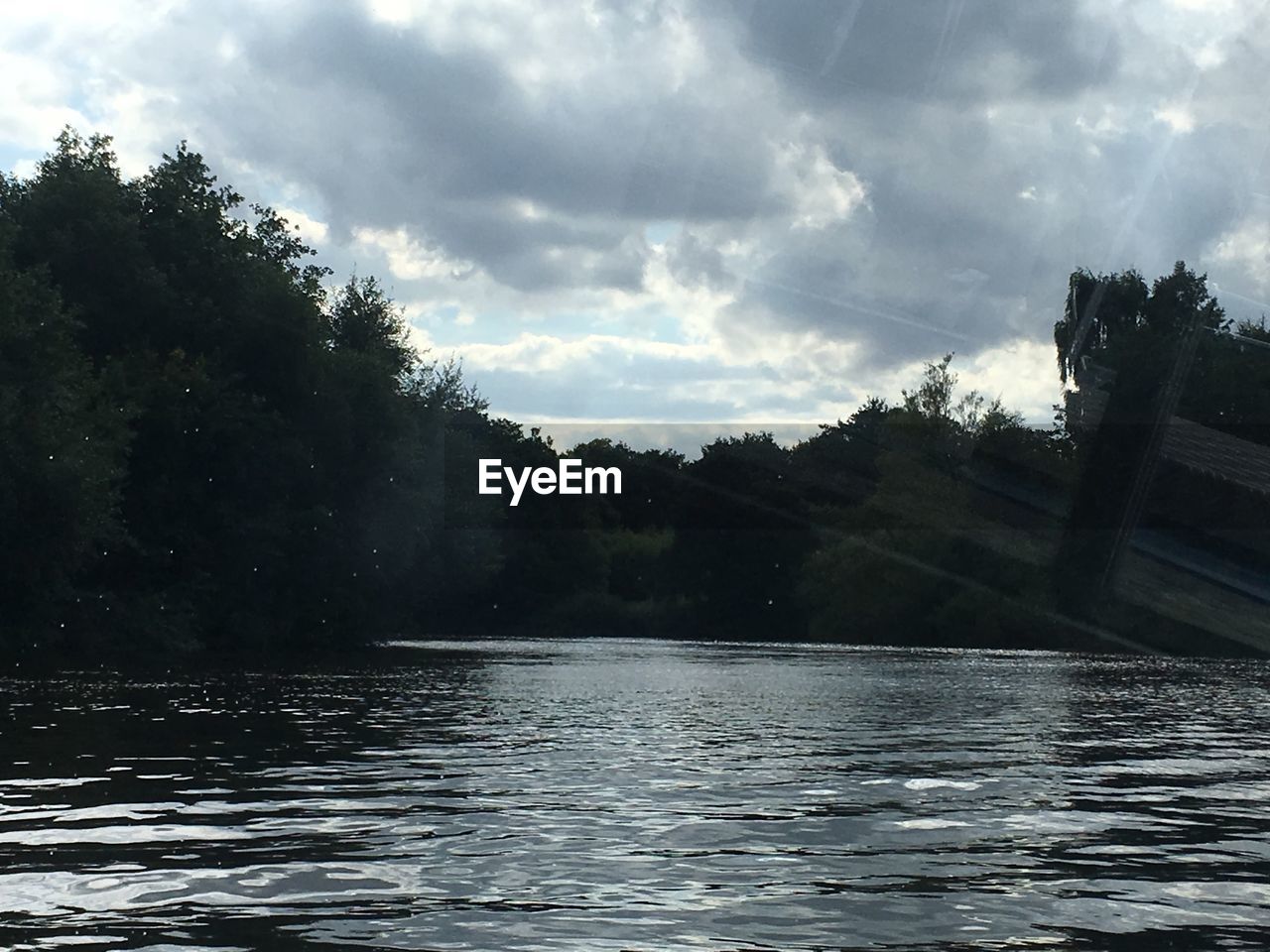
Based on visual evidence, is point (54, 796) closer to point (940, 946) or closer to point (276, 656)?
point (940, 946)

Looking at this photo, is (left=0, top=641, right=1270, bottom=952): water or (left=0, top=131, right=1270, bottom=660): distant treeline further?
(left=0, top=131, right=1270, bottom=660): distant treeline

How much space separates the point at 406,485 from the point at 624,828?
54.9 metres

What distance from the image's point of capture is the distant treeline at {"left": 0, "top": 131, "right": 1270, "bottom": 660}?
46.0 meters

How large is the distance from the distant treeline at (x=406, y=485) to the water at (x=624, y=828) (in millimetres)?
21836

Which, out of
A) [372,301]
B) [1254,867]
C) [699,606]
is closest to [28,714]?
[1254,867]

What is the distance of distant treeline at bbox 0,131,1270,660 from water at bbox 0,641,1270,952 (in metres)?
21.8

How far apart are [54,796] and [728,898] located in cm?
673

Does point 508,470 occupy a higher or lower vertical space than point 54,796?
higher

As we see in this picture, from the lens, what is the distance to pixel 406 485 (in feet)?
216

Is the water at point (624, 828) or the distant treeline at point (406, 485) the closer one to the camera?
the water at point (624, 828)

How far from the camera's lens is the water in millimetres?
7992

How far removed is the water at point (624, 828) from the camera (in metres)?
7.99

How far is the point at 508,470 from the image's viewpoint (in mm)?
115375

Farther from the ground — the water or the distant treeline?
the distant treeline
